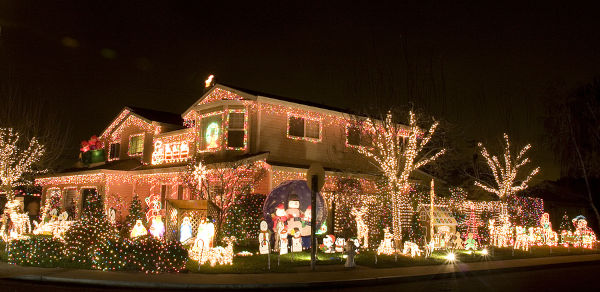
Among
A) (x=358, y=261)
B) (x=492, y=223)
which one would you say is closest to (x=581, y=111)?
(x=492, y=223)

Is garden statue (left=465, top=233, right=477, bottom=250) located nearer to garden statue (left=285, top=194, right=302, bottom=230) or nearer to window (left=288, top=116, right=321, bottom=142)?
garden statue (left=285, top=194, right=302, bottom=230)

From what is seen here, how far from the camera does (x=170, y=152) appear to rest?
27203mm

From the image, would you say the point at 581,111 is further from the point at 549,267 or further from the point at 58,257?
the point at 58,257

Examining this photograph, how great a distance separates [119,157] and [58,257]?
19341mm

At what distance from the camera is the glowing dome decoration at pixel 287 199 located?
18.2 meters

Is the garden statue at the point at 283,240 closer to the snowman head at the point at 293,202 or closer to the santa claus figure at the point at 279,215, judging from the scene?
the santa claus figure at the point at 279,215

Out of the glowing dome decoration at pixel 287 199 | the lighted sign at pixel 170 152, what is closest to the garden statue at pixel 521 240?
the glowing dome decoration at pixel 287 199

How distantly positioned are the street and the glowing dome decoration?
6534mm

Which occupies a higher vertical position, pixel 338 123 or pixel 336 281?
pixel 338 123

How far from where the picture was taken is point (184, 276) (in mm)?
Result: 11547

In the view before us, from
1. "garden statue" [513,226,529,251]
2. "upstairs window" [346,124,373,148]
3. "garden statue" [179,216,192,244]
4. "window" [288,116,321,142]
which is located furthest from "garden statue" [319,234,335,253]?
"garden statue" [513,226,529,251]

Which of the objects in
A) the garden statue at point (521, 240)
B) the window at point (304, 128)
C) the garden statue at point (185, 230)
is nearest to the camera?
the garden statue at point (185, 230)

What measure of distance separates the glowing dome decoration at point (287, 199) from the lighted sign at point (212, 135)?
22.0ft

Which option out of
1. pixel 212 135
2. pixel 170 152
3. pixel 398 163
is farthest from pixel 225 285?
pixel 170 152
